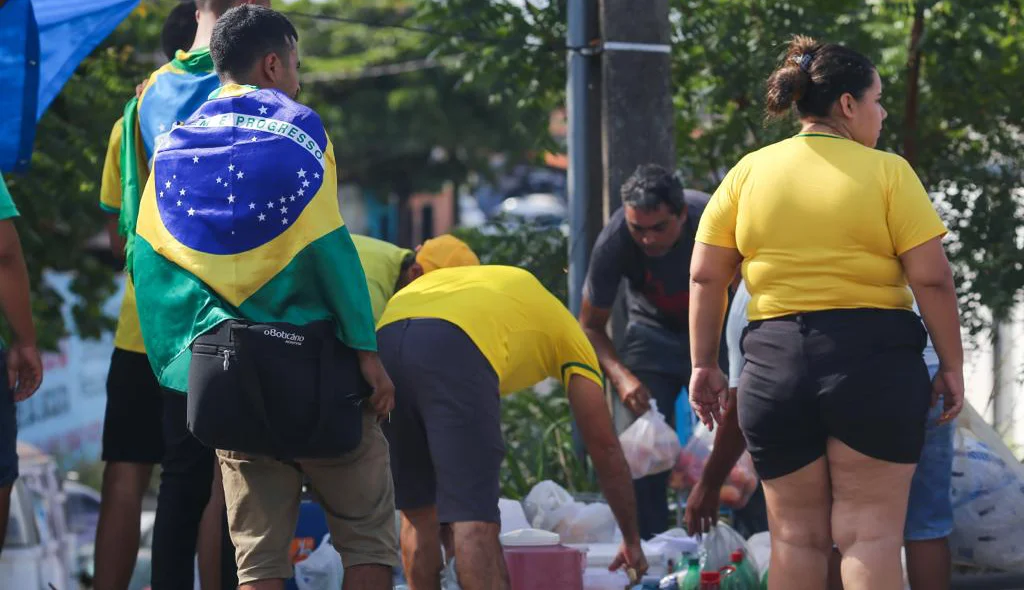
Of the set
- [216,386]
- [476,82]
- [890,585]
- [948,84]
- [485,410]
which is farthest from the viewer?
[476,82]

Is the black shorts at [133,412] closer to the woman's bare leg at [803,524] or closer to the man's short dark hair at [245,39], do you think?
the man's short dark hair at [245,39]

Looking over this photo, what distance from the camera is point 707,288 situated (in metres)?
4.32

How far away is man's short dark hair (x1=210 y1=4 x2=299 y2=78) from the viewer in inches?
161

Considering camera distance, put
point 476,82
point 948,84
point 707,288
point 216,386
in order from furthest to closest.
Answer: point 476,82 → point 948,84 → point 707,288 → point 216,386

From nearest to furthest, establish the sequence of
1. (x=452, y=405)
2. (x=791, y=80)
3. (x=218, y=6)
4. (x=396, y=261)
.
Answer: (x=791, y=80)
(x=452, y=405)
(x=218, y=6)
(x=396, y=261)

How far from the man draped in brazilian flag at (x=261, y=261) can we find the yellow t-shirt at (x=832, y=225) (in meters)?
1.07

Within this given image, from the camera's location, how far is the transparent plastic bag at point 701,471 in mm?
6121

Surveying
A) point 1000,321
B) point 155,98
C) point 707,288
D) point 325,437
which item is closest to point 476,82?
point 1000,321

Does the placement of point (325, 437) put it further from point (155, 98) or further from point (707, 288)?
point (155, 98)

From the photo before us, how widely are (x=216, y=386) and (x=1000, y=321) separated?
5.17 meters

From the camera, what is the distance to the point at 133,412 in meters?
5.03

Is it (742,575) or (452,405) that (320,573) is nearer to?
(452,405)

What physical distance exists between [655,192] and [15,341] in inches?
97.7

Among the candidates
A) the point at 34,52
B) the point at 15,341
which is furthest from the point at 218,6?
the point at 34,52
